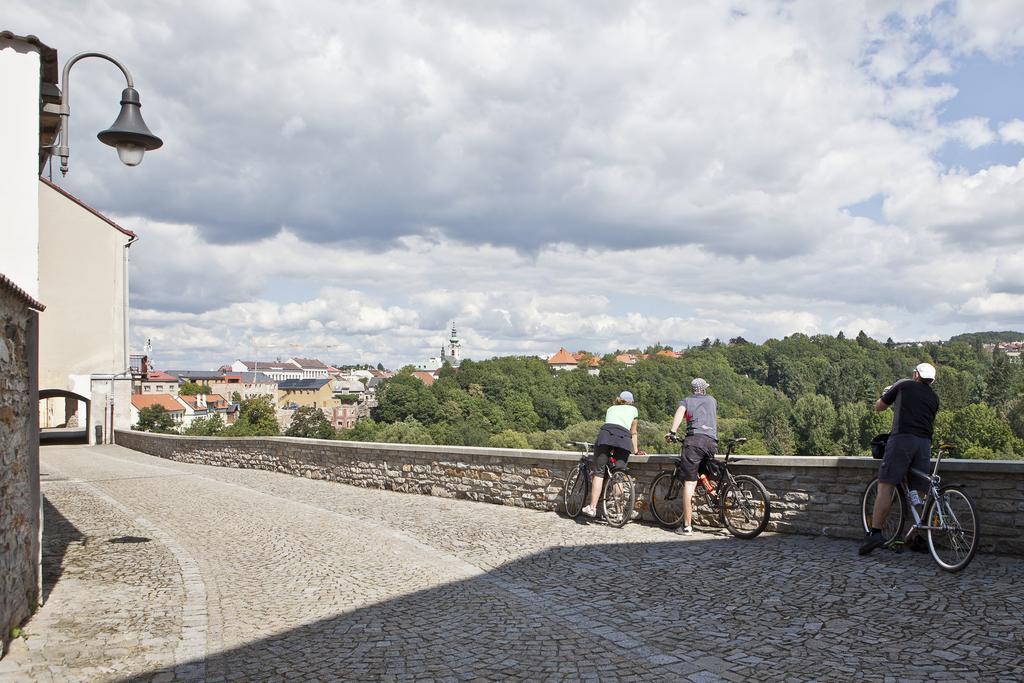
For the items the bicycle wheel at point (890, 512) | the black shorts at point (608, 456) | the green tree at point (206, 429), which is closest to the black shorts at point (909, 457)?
the bicycle wheel at point (890, 512)

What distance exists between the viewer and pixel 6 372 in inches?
199

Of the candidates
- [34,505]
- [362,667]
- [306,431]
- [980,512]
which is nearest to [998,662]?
[980,512]

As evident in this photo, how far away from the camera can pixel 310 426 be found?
80.4 m

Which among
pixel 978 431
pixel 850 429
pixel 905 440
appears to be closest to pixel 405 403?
pixel 850 429

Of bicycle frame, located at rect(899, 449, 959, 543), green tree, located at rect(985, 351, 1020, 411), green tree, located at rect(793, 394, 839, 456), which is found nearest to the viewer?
bicycle frame, located at rect(899, 449, 959, 543)

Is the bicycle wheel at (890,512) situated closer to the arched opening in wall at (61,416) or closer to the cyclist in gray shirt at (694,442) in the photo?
the cyclist in gray shirt at (694,442)

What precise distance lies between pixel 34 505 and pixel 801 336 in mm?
182365

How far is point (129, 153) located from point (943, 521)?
753 centimetres

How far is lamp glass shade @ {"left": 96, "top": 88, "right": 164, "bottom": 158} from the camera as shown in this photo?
271 inches

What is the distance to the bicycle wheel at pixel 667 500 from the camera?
28.7 feet

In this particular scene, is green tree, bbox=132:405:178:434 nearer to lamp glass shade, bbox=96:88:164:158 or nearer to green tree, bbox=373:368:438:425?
lamp glass shade, bbox=96:88:164:158

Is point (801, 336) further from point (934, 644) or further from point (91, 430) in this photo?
point (934, 644)

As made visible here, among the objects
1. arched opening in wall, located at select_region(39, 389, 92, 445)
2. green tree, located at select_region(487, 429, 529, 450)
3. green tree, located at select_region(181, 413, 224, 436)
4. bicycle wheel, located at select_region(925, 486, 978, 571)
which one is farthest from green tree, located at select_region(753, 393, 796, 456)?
bicycle wheel, located at select_region(925, 486, 978, 571)

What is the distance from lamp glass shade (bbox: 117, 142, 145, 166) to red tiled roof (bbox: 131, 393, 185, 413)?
76244mm
